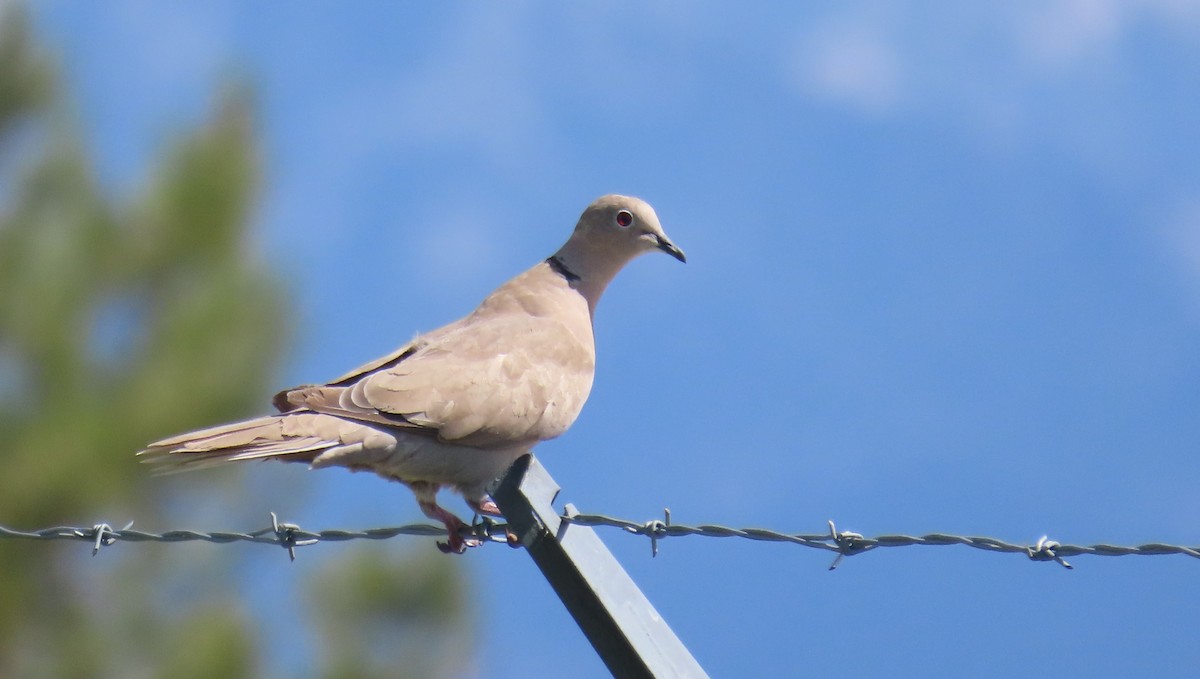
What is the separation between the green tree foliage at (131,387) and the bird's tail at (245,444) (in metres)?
4.46

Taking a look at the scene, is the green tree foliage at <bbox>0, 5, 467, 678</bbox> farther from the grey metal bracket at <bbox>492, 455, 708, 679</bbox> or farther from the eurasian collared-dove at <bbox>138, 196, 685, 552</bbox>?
the grey metal bracket at <bbox>492, 455, 708, 679</bbox>

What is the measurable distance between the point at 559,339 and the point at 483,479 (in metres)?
0.61

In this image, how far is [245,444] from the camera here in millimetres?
2994

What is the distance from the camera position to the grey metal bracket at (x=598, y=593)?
7.53ft

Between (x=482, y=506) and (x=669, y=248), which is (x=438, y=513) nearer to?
(x=482, y=506)

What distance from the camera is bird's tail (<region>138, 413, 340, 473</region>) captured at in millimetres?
2836

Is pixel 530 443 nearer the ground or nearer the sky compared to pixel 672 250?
nearer the ground

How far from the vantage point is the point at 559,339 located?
4.10 meters

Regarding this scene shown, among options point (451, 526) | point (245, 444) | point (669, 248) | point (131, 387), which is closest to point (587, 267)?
point (669, 248)

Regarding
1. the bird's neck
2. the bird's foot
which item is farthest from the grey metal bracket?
the bird's neck

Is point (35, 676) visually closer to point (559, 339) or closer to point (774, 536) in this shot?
point (559, 339)

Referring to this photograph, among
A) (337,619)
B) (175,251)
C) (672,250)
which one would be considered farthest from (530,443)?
(175,251)

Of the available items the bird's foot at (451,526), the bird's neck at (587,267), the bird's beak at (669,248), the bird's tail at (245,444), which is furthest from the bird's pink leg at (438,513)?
the bird's beak at (669,248)

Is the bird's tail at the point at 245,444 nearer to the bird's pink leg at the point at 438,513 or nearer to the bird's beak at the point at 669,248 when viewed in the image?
the bird's pink leg at the point at 438,513
